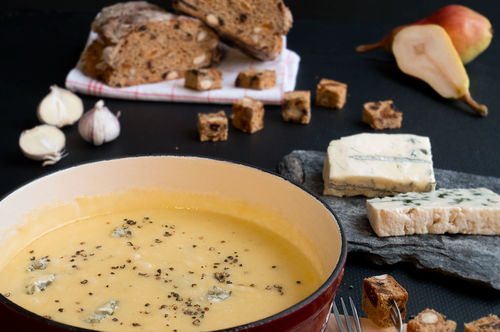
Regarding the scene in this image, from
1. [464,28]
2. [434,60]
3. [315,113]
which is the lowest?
[315,113]

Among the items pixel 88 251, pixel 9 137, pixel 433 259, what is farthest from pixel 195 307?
pixel 9 137

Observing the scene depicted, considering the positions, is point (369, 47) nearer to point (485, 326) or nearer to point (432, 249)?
point (432, 249)

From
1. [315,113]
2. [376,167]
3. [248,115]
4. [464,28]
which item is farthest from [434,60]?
[376,167]

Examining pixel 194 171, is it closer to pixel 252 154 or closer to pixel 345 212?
pixel 345 212

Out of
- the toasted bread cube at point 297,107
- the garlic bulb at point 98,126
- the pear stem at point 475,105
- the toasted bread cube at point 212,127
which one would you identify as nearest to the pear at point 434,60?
the pear stem at point 475,105

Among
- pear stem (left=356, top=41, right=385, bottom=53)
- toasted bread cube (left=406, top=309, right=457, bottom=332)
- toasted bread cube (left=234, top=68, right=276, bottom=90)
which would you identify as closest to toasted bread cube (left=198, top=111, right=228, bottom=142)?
toasted bread cube (left=234, top=68, right=276, bottom=90)

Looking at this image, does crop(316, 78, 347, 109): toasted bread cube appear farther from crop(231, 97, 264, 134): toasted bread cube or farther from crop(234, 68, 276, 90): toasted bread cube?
crop(231, 97, 264, 134): toasted bread cube
